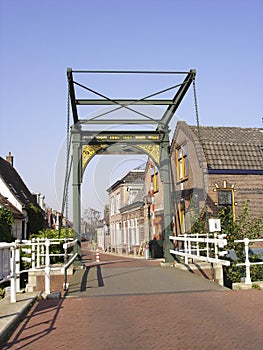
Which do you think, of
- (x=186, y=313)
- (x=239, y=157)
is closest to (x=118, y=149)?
(x=239, y=157)

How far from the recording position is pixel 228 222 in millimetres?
13297

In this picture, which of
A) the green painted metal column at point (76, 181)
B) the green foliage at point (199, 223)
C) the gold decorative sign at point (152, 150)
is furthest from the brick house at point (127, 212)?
the green painted metal column at point (76, 181)

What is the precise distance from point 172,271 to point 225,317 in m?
6.65

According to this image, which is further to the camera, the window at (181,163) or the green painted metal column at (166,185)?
the window at (181,163)

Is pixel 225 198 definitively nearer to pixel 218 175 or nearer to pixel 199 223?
pixel 218 175

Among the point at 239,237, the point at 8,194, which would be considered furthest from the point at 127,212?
the point at 239,237

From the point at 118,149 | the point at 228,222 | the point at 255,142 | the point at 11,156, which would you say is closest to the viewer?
the point at 228,222

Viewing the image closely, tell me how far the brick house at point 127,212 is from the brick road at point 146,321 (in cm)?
2172

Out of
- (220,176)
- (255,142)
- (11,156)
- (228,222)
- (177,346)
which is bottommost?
(177,346)

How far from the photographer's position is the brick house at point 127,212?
32516 millimetres

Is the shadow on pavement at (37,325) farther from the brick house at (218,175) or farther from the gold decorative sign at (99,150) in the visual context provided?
the brick house at (218,175)

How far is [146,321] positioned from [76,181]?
957 centimetres

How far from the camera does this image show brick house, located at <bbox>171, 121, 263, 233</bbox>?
1933 centimetres

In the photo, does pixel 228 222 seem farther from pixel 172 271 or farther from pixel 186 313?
pixel 186 313
